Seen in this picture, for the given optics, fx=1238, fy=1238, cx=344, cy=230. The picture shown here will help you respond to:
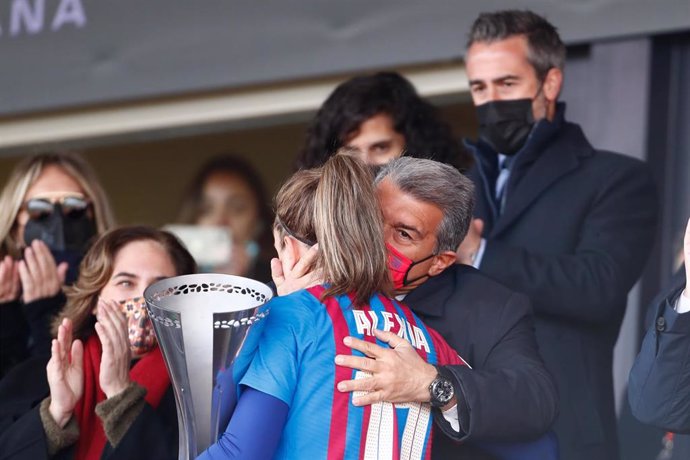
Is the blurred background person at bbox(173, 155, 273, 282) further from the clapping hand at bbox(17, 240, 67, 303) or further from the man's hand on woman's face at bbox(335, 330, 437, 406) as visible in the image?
the man's hand on woman's face at bbox(335, 330, 437, 406)

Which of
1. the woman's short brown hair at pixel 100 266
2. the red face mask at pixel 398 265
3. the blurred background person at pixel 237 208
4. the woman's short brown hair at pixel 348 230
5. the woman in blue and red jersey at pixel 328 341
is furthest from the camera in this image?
the blurred background person at pixel 237 208

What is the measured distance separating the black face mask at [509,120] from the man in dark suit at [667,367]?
915 millimetres

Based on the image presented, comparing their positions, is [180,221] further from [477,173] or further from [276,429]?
[276,429]

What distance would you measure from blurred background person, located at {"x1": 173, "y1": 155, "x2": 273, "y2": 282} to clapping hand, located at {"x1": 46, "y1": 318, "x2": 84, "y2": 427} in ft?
12.2

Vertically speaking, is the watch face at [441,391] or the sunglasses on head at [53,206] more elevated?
the sunglasses on head at [53,206]

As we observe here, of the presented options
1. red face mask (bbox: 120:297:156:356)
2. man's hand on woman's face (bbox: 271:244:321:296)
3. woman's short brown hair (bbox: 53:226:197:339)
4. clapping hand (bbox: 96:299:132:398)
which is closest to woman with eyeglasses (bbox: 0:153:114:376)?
woman's short brown hair (bbox: 53:226:197:339)

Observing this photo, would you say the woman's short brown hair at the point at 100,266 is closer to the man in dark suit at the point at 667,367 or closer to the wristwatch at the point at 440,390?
the wristwatch at the point at 440,390

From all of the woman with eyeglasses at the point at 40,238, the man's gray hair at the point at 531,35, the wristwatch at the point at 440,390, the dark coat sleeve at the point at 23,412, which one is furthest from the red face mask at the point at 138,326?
the man's gray hair at the point at 531,35

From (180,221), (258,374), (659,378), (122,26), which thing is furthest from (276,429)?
(180,221)

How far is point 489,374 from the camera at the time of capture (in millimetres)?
2514

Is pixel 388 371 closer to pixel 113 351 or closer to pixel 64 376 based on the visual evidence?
pixel 113 351

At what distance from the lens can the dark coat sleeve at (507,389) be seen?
245 cm

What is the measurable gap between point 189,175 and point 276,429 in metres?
5.44

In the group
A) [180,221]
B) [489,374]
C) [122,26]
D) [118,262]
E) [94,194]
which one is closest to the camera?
[489,374]
